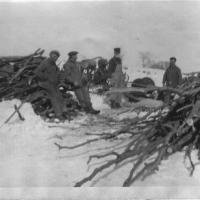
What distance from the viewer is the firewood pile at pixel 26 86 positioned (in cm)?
866

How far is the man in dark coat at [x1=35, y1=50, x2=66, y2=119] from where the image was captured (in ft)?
28.3

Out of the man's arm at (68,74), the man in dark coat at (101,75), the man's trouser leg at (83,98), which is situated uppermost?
the man's arm at (68,74)

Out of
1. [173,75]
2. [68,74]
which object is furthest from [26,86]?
[173,75]

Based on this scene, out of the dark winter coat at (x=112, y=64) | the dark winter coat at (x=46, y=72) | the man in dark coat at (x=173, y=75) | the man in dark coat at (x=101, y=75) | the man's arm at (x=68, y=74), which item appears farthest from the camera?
the man in dark coat at (x=101, y=75)

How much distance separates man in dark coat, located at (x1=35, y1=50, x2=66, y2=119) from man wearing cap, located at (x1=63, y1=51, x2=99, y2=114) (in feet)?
1.99

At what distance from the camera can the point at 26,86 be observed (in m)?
8.96

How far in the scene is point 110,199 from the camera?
385 cm

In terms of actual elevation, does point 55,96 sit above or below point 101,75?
above

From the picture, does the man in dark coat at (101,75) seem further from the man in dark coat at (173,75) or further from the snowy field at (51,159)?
the snowy field at (51,159)

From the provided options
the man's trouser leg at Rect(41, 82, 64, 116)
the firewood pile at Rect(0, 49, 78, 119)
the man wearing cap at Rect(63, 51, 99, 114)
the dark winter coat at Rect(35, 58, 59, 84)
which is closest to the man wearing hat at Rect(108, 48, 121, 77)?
the man wearing cap at Rect(63, 51, 99, 114)

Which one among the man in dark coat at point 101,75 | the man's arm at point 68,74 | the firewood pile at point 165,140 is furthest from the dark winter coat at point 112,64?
the firewood pile at point 165,140

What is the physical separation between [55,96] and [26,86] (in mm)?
713

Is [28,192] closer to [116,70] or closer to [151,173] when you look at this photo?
[151,173]

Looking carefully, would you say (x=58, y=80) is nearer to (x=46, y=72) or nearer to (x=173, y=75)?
(x=46, y=72)
